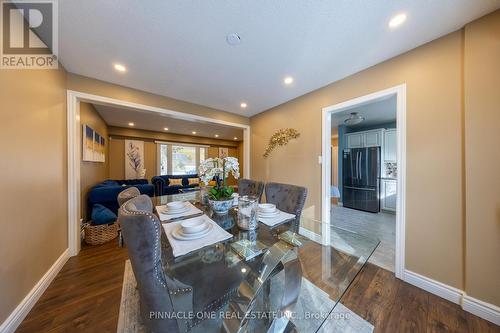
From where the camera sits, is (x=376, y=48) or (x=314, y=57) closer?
(x=376, y=48)

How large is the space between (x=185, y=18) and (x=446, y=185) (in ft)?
9.30

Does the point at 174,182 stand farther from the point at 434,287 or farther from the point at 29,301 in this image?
the point at 434,287

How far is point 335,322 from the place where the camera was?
4.29ft

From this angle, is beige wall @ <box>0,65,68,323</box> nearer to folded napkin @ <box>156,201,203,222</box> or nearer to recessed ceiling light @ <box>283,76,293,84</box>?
folded napkin @ <box>156,201,203,222</box>

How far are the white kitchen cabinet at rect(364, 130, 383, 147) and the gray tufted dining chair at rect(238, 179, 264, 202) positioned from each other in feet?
12.9

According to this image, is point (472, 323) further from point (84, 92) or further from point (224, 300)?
point (84, 92)

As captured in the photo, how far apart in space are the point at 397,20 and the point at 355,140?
386 centimetres

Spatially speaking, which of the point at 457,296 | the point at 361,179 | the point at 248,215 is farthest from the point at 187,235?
the point at 361,179

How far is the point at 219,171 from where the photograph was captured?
1565 millimetres

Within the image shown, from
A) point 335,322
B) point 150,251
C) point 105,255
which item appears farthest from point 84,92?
point 335,322

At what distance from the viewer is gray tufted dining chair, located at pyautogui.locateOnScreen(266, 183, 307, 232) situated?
174 centimetres

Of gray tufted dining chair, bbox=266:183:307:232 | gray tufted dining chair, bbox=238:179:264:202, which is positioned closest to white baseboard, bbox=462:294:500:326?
gray tufted dining chair, bbox=266:183:307:232

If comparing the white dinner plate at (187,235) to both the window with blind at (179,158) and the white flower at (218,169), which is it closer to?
the white flower at (218,169)

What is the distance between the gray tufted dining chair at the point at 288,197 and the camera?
1.74m
